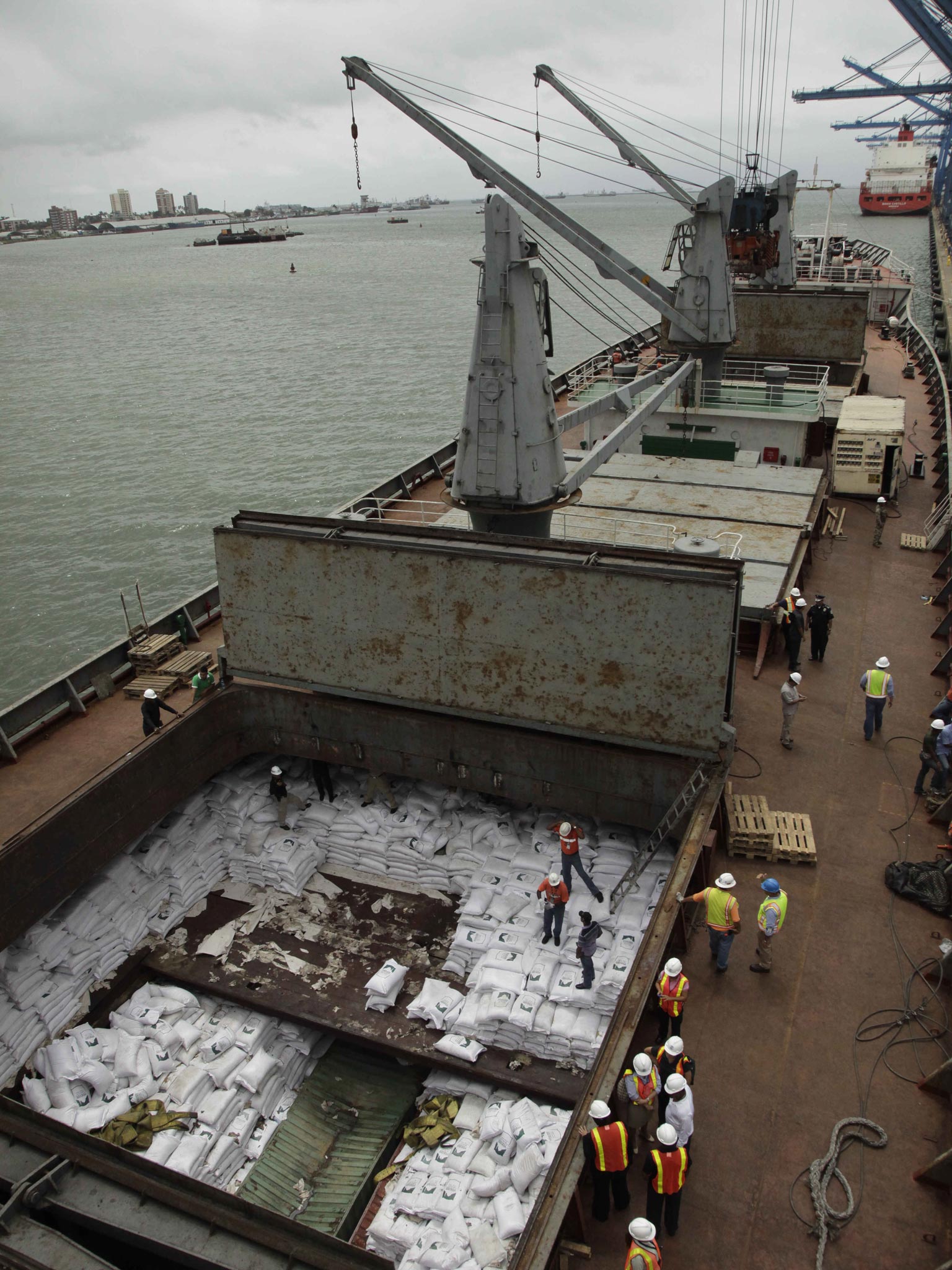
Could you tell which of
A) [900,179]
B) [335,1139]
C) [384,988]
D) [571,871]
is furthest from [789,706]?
[900,179]

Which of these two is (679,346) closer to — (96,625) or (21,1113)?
(96,625)

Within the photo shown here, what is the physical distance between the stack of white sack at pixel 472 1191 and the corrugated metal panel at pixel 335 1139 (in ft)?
1.61

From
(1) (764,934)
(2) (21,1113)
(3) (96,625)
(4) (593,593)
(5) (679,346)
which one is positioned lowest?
(3) (96,625)

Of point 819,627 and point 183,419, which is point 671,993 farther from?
point 183,419

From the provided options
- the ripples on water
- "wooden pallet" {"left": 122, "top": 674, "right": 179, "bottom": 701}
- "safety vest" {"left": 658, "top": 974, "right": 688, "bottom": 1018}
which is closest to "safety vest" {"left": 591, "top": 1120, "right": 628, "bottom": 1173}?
"safety vest" {"left": 658, "top": 974, "right": 688, "bottom": 1018}

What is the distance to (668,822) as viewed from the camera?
9.60 meters

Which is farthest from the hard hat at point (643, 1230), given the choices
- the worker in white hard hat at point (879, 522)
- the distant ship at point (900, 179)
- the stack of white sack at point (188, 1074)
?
the distant ship at point (900, 179)

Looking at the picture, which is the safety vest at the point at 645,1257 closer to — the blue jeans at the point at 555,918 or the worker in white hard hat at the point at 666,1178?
the worker in white hard hat at the point at 666,1178

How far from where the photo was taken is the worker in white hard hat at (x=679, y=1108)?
573 cm

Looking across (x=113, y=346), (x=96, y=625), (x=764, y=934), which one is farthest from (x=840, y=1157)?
(x=113, y=346)

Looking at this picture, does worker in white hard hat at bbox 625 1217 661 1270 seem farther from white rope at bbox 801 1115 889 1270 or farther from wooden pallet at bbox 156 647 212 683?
wooden pallet at bbox 156 647 212 683

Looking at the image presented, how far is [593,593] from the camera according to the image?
372 inches

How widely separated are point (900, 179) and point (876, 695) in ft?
455

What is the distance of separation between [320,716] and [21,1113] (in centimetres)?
548
